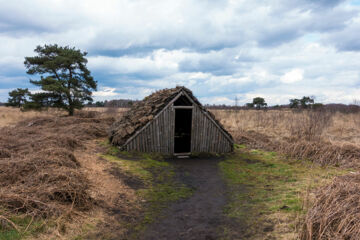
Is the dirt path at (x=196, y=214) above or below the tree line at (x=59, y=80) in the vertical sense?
below

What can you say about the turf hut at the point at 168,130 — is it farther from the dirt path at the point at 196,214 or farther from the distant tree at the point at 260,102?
the distant tree at the point at 260,102

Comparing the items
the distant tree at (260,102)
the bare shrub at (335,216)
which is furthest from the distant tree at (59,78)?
the distant tree at (260,102)

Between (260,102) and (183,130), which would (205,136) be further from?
(260,102)

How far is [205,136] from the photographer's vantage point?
1268 centimetres

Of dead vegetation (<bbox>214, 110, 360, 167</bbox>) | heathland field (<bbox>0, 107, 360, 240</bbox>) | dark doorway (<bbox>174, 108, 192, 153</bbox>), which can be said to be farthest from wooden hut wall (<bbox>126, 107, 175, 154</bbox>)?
dead vegetation (<bbox>214, 110, 360, 167</bbox>)

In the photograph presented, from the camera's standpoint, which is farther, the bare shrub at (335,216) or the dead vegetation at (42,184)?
the dead vegetation at (42,184)

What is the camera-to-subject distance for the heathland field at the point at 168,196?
452 centimetres

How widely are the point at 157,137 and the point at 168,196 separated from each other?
5013 mm

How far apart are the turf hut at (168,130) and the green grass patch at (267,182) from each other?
1.29m

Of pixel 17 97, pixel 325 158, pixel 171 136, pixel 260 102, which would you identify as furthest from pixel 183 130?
pixel 260 102

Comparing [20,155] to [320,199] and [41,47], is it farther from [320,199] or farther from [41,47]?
[41,47]

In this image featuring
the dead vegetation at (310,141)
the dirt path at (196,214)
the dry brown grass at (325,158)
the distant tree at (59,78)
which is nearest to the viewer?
the dry brown grass at (325,158)

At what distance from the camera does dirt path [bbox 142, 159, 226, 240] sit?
4914 mm

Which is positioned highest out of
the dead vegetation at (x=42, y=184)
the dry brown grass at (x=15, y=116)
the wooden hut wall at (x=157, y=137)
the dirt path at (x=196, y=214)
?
the dry brown grass at (x=15, y=116)
